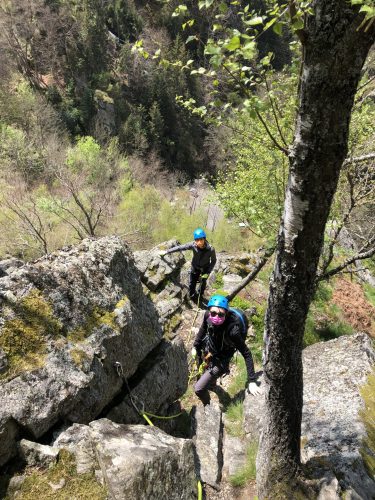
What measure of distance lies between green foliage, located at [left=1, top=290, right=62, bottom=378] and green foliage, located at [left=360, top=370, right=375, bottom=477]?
4773 mm

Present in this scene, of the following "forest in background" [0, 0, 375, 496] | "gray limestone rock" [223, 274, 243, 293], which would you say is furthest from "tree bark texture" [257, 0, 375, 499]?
"gray limestone rock" [223, 274, 243, 293]

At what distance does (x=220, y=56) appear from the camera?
245 centimetres

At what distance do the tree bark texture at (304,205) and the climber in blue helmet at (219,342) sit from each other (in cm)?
176

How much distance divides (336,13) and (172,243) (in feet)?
37.8

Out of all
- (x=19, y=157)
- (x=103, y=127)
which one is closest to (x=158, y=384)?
(x=19, y=157)

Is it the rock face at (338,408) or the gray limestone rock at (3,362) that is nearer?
the gray limestone rock at (3,362)

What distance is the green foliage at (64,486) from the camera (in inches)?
128

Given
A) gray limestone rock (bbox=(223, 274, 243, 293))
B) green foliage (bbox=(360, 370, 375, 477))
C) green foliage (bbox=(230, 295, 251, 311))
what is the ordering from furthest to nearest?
gray limestone rock (bbox=(223, 274, 243, 293))
green foliage (bbox=(230, 295, 251, 311))
green foliage (bbox=(360, 370, 375, 477))

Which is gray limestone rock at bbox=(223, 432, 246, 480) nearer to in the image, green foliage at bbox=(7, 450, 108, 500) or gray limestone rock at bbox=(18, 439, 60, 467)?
green foliage at bbox=(7, 450, 108, 500)

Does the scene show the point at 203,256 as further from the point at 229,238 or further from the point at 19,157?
the point at 19,157

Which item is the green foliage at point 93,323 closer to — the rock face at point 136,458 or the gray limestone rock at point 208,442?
the rock face at point 136,458

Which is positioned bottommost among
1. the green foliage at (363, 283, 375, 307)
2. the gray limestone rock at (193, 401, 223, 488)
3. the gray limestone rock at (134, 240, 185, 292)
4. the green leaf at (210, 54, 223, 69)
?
the green foliage at (363, 283, 375, 307)

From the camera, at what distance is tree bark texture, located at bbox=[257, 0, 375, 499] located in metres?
2.31

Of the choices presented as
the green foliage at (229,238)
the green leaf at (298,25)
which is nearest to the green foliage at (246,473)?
the green leaf at (298,25)
